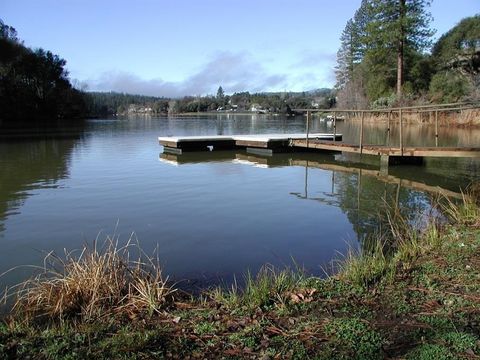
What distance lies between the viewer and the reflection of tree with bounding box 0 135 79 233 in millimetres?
10367

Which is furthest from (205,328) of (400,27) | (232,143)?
(400,27)

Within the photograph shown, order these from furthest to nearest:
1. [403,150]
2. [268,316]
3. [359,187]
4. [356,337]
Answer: [403,150] < [359,187] < [268,316] < [356,337]

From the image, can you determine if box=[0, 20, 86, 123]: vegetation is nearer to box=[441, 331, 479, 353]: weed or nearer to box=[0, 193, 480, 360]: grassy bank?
box=[0, 193, 480, 360]: grassy bank

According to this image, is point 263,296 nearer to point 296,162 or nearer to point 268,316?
point 268,316

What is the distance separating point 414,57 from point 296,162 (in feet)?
112

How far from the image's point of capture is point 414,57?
150 ft

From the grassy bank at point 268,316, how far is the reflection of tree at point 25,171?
14.7 ft

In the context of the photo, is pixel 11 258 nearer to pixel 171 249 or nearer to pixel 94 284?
pixel 171 249

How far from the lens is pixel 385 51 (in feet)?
149

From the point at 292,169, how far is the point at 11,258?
10.3 meters

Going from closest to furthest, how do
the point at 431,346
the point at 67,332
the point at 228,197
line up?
the point at 431,346 < the point at 67,332 < the point at 228,197

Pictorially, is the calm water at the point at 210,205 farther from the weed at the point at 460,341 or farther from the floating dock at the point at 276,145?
the weed at the point at 460,341

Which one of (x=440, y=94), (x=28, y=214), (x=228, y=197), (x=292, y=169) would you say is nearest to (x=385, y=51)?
(x=440, y=94)

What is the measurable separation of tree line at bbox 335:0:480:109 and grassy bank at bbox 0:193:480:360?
3510 cm
